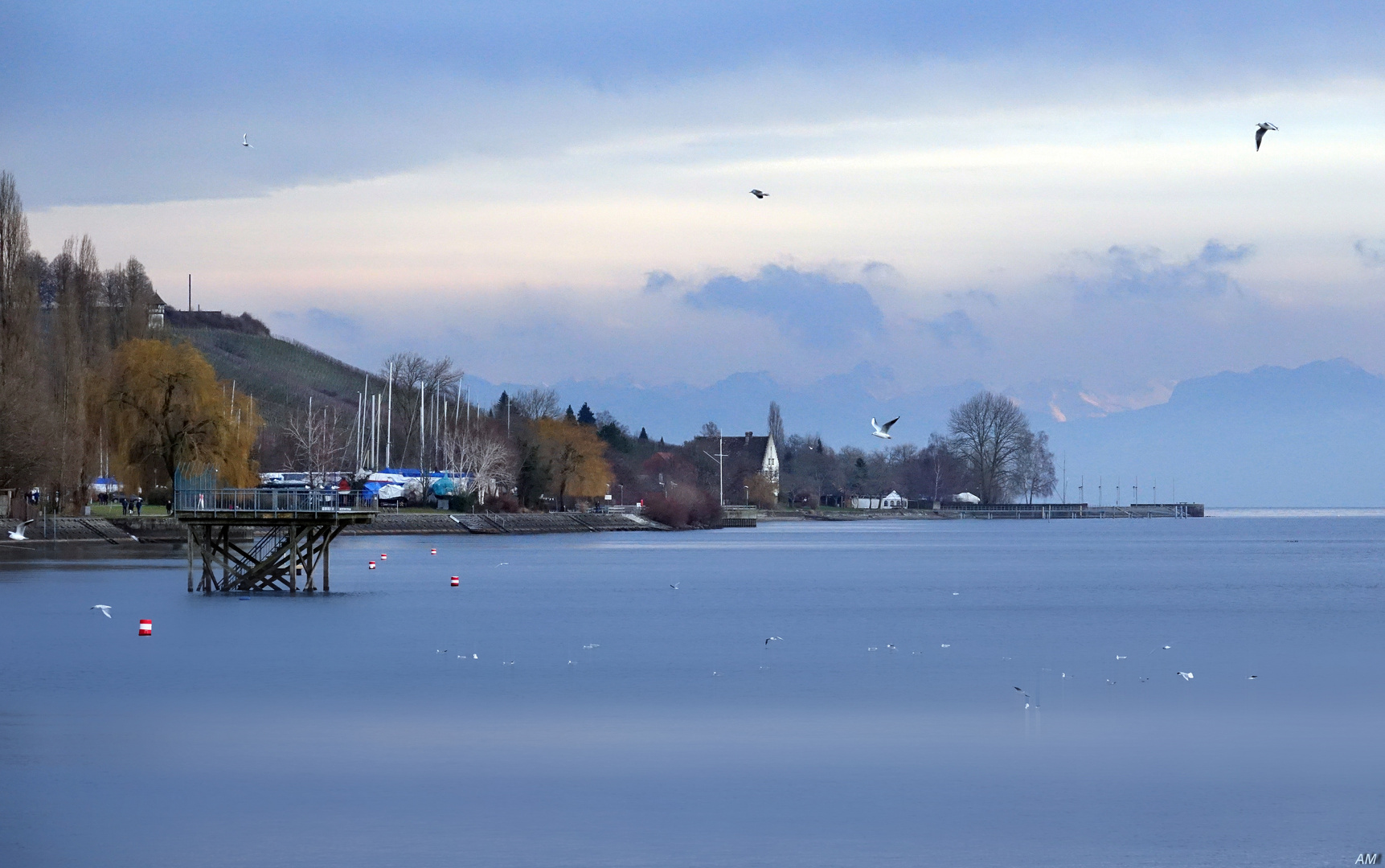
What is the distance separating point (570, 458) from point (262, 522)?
83719 mm

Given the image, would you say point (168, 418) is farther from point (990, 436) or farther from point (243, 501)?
point (990, 436)

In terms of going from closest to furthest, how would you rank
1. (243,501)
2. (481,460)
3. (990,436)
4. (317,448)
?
(243,501) → (481,460) → (317,448) → (990,436)

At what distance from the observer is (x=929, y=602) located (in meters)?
50.2

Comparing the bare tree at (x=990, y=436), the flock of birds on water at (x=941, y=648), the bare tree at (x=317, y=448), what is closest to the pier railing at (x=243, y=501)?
the flock of birds on water at (x=941, y=648)

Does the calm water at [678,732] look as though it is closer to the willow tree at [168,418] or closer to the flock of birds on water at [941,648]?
the flock of birds on water at [941,648]

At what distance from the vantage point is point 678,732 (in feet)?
72.3

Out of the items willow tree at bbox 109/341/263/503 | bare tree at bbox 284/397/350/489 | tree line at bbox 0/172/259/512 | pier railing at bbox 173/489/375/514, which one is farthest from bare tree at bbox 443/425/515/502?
pier railing at bbox 173/489/375/514

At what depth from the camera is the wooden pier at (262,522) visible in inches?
1772

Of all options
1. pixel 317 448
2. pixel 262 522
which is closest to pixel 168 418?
pixel 262 522

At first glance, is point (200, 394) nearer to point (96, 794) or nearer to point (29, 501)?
point (29, 501)

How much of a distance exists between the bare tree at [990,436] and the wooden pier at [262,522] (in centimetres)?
A: 14172

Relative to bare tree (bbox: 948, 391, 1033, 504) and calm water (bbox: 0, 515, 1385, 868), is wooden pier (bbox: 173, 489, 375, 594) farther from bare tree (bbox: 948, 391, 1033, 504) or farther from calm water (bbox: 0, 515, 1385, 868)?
bare tree (bbox: 948, 391, 1033, 504)

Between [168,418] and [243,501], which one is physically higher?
[168,418]

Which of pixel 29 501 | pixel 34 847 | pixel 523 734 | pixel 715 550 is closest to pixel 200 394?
pixel 29 501
